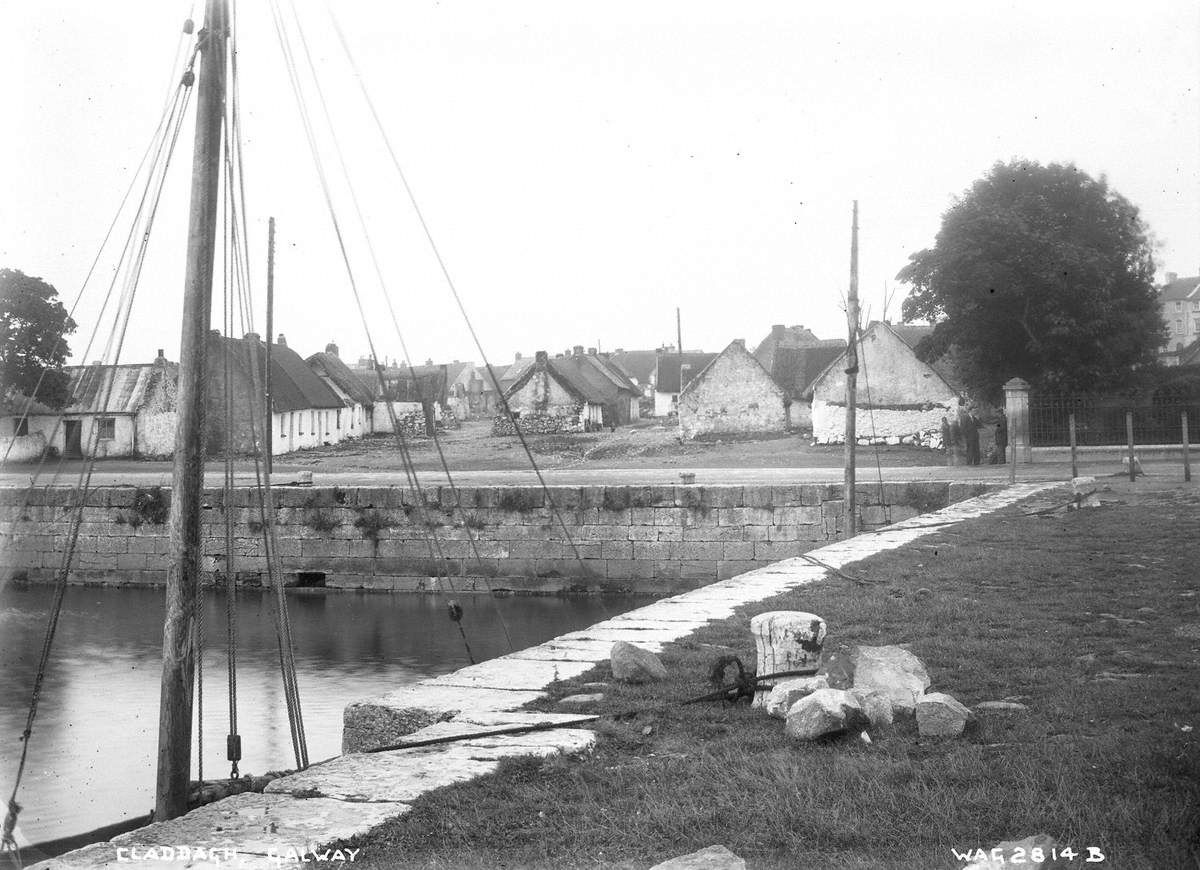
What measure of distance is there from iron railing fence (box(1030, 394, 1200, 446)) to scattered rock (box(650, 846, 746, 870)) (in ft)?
85.5

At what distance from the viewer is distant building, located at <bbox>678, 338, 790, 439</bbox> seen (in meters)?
44.5

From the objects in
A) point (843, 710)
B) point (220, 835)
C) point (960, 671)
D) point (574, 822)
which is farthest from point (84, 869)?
point (960, 671)

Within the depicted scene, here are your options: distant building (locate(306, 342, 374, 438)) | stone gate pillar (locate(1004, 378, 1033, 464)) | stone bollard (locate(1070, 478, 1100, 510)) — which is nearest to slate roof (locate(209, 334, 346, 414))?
distant building (locate(306, 342, 374, 438))

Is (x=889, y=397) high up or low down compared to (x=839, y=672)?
up

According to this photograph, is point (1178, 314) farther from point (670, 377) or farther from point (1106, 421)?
point (670, 377)

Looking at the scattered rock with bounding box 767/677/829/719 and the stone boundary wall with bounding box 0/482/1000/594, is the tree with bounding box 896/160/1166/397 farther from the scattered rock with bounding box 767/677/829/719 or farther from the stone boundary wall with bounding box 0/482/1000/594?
the scattered rock with bounding box 767/677/829/719

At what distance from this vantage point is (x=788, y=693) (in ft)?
16.7

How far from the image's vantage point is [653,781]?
4191mm

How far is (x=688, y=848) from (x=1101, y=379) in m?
33.5

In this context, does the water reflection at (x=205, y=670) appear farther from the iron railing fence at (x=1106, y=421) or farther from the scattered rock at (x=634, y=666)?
the iron railing fence at (x=1106, y=421)

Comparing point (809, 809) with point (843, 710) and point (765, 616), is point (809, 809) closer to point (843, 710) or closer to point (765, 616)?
point (843, 710)

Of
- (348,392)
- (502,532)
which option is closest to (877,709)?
(502,532)

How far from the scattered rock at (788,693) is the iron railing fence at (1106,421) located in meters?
24.1

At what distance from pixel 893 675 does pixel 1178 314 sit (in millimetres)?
38107
